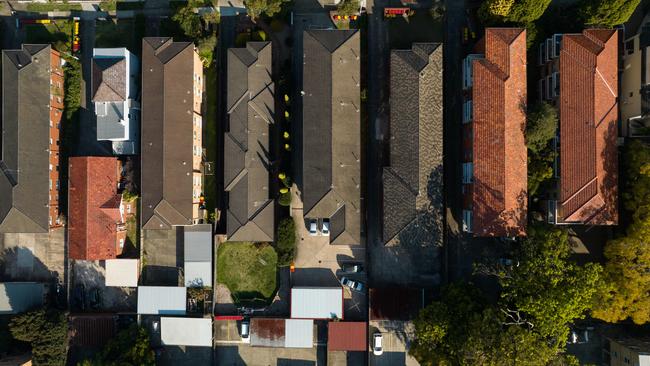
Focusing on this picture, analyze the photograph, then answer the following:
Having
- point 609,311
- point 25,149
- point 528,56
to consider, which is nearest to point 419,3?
point 528,56

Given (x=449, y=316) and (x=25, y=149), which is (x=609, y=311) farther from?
(x=25, y=149)

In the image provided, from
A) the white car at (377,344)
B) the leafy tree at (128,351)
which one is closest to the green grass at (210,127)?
the leafy tree at (128,351)

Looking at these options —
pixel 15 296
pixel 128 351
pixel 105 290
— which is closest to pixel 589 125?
pixel 128 351

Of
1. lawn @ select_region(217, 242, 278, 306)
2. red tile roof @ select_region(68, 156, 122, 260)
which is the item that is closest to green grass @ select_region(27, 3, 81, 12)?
red tile roof @ select_region(68, 156, 122, 260)

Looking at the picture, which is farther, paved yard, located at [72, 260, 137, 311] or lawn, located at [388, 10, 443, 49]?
paved yard, located at [72, 260, 137, 311]

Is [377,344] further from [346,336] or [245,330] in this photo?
[245,330]

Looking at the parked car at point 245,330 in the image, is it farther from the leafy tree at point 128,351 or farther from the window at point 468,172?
the window at point 468,172

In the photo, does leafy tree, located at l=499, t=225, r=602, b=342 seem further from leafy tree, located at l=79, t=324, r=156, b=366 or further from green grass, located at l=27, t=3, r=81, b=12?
green grass, located at l=27, t=3, r=81, b=12
